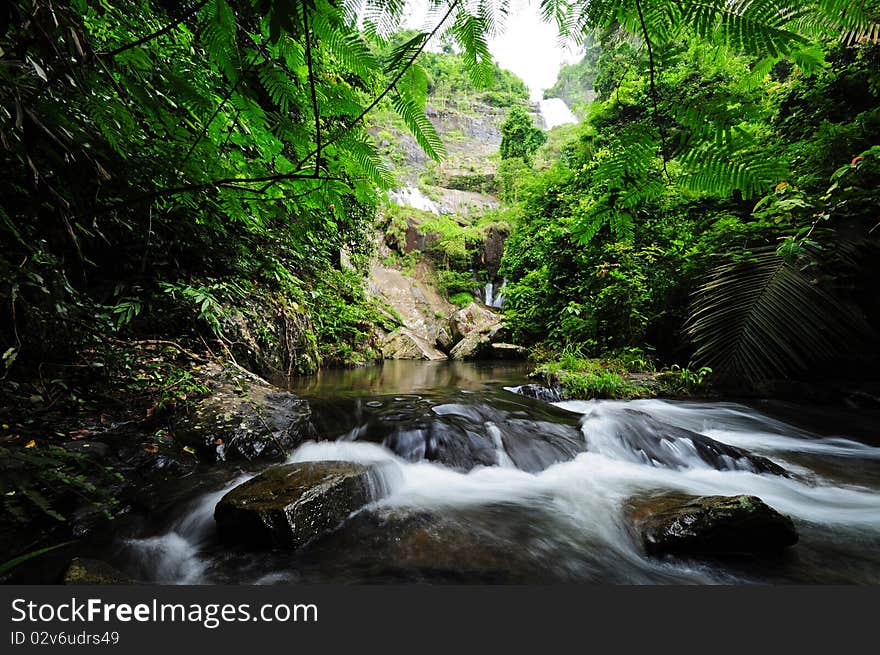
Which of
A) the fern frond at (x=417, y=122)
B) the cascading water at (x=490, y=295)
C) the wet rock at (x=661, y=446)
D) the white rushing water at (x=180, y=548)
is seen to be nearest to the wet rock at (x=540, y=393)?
the wet rock at (x=661, y=446)

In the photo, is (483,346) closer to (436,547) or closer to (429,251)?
(429,251)

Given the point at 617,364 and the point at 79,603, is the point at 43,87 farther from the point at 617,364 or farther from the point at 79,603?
the point at 617,364

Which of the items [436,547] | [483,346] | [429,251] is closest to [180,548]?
[436,547]

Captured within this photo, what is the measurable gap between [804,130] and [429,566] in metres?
7.87

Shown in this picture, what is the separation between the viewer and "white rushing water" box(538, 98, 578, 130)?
4069 centimetres

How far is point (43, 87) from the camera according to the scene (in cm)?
126

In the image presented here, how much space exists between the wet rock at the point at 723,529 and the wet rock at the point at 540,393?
3749mm

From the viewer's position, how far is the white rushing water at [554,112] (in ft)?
133

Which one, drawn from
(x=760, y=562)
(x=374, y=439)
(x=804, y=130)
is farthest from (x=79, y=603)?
(x=804, y=130)

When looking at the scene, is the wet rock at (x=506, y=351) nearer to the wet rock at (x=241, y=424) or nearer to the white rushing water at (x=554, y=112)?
the wet rock at (x=241, y=424)

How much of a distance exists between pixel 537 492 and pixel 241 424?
8.96ft

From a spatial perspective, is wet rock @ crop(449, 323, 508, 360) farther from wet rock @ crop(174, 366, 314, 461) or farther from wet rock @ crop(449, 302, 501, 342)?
wet rock @ crop(174, 366, 314, 461)

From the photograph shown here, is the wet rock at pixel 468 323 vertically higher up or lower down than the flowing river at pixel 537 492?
higher up

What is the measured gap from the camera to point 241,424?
120 inches
